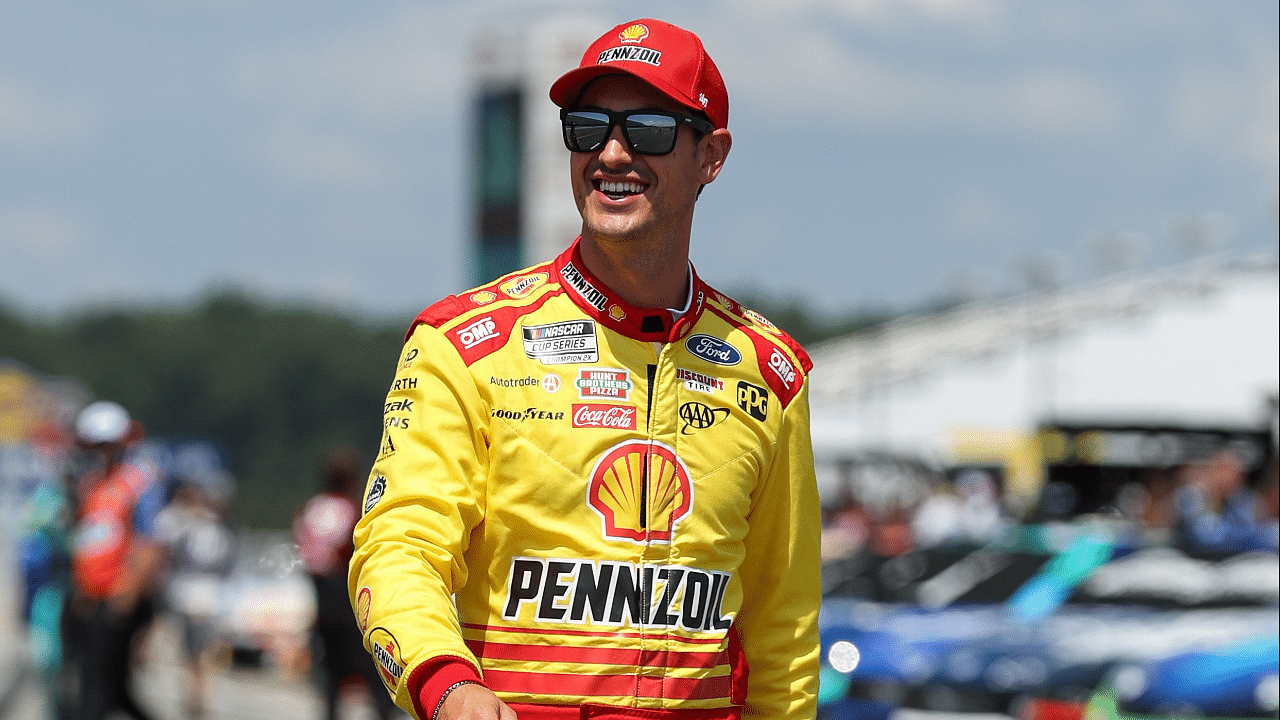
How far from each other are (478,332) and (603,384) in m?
0.22

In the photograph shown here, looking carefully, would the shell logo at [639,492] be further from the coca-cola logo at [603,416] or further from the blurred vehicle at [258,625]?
the blurred vehicle at [258,625]

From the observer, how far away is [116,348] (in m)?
124

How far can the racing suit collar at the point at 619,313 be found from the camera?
2.84m

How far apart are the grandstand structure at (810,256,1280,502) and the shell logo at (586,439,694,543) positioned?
3481 centimetres

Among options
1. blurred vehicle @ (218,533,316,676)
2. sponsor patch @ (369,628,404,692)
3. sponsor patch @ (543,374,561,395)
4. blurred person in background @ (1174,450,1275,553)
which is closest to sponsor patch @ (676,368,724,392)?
sponsor patch @ (543,374,561,395)

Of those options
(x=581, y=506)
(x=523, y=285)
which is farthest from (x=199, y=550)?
(x=581, y=506)

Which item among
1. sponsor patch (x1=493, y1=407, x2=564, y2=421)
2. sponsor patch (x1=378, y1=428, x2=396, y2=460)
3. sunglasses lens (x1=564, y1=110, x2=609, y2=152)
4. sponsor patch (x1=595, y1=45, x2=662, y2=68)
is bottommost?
sponsor patch (x1=378, y1=428, x2=396, y2=460)

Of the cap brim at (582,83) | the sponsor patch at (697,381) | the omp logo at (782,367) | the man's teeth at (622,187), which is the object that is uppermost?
the cap brim at (582,83)

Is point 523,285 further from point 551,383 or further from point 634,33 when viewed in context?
point 634,33

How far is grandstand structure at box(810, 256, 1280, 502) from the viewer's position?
40531 millimetres

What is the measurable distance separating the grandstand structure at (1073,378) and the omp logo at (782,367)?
34520 millimetres

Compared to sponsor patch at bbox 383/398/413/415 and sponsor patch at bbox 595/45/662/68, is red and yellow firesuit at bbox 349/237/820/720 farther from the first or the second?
sponsor patch at bbox 595/45/662/68

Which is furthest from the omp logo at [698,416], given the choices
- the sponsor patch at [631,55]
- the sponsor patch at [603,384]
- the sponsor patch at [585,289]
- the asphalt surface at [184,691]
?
the asphalt surface at [184,691]

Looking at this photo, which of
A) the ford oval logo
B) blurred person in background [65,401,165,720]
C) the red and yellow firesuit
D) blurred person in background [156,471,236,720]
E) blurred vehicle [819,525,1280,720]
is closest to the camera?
the red and yellow firesuit
